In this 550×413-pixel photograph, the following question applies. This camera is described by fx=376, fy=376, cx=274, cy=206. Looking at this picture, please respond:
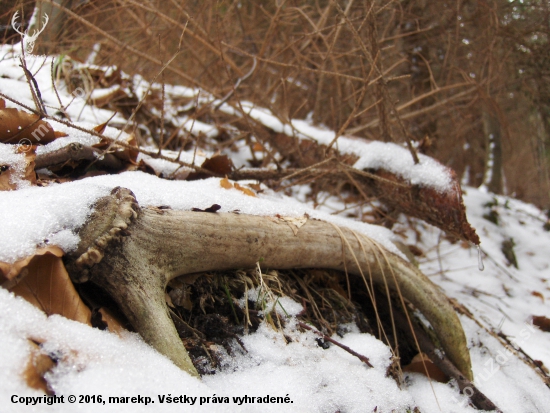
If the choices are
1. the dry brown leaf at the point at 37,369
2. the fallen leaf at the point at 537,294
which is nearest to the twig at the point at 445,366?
the dry brown leaf at the point at 37,369

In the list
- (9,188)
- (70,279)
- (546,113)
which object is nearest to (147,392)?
(70,279)

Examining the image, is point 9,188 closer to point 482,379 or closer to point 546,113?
point 482,379

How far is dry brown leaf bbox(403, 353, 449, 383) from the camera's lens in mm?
1482

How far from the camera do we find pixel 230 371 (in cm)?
108

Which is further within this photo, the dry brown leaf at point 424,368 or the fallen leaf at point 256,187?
the fallen leaf at point 256,187

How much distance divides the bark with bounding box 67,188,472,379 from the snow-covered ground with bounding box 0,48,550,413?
5cm

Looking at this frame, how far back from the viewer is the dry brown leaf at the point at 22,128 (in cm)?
139

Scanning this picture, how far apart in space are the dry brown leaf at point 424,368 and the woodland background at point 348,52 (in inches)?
48.7

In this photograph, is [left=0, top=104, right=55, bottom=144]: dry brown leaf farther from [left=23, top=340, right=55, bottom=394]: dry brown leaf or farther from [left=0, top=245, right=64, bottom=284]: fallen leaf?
[left=23, top=340, right=55, bottom=394]: dry brown leaf

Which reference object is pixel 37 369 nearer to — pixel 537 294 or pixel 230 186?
pixel 230 186

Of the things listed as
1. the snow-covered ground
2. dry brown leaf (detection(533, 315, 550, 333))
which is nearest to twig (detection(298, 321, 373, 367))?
the snow-covered ground

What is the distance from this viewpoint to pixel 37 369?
75 centimetres

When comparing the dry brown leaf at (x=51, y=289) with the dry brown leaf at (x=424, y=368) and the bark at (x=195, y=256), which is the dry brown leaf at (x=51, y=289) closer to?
the bark at (x=195, y=256)

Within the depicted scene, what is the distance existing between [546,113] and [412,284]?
8.85ft
